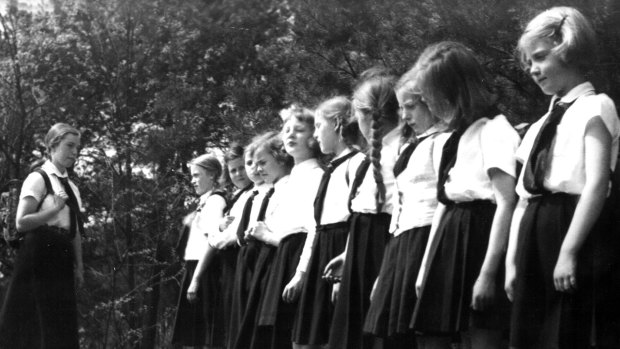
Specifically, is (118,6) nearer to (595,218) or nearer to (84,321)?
(84,321)

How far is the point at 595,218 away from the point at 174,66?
36.2ft

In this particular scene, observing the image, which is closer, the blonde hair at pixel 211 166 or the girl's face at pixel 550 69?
the girl's face at pixel 550 69

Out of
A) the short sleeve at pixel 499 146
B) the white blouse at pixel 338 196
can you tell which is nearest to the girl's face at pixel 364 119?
the white blouse at pixel 338 196

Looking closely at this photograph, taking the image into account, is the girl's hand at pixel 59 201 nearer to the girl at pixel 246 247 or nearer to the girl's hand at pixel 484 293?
the girl at pixel 246 247

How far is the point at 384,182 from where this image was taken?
5125mm

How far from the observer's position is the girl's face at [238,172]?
8.14m

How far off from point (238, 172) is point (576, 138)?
472 cm

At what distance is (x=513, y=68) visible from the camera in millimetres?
6152

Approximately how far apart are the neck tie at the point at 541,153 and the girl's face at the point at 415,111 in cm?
92

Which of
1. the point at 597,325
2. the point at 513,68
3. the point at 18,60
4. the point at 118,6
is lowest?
the point at 597,325

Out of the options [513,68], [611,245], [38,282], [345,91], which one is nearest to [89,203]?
[38,282]

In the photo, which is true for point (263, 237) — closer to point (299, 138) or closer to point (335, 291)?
point (299, 138)

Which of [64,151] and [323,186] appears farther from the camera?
[64,151]

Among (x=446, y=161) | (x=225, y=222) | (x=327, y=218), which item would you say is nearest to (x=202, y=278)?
(x=225, y=222)
